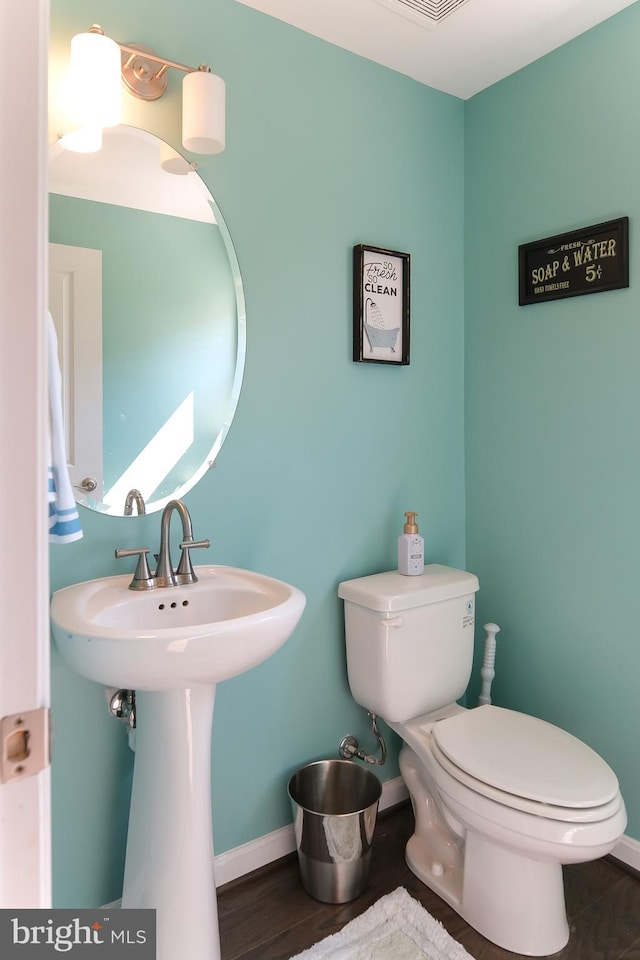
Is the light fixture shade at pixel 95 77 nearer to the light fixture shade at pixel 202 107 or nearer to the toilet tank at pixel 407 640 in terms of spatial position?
the light fixture shade at pixel 202 107

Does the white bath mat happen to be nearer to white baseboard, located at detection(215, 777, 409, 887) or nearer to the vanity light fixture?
white baseboard, located at detection(215, 777, 409, 887)

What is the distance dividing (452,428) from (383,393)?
14.1 inches

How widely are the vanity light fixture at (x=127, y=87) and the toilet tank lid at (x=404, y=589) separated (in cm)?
125

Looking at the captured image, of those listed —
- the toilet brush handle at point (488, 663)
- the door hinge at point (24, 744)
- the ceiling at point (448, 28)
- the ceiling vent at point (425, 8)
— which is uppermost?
the ceiling at point (448, 28)

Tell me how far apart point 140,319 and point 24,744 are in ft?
3.87

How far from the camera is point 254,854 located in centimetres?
175

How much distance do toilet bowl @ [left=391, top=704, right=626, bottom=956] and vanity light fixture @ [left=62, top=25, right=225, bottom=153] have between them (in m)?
1.65

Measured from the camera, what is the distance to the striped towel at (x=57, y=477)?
104cm

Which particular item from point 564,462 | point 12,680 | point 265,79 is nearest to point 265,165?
point 265,79

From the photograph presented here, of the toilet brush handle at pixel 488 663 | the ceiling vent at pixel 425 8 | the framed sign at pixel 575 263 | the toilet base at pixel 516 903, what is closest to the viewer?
the toilet base at pixel 516 903

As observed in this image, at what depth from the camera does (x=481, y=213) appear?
2.15 m

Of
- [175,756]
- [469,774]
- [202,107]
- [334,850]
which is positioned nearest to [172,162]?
[202,107]

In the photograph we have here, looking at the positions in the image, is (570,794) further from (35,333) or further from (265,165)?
(265,165)

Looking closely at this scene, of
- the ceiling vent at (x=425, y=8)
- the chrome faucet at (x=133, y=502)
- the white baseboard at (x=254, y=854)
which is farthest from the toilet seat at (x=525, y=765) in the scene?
the ceiling vent at (x=425, y=8)
